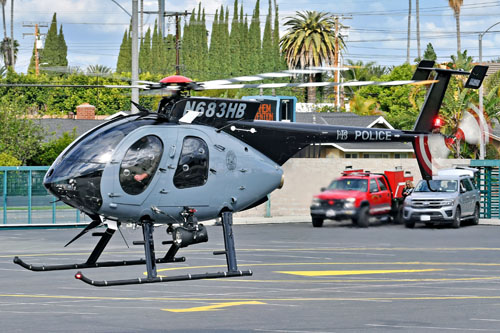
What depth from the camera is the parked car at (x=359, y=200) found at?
55.2 feet

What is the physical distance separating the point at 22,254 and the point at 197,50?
73.3 m

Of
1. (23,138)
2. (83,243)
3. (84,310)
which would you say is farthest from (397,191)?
(23,138)

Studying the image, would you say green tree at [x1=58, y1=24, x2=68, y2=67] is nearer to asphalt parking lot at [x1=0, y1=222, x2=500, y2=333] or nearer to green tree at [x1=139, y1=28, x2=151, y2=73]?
green tree at [x1=139, y1=28, x2=151, y2=73]

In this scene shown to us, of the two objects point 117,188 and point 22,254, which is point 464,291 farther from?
point 22,254

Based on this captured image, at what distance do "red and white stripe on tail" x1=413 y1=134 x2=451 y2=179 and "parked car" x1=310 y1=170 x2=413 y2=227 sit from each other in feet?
2.72

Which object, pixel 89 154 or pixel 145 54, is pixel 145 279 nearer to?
pixel 89 154

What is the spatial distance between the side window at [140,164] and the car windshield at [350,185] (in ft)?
13.1

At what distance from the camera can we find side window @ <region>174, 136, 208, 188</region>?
14.4m

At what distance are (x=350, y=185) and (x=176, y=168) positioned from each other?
12.8ft

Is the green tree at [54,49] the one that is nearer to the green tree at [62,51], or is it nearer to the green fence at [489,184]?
the green tree at [62,51]

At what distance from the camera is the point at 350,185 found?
1639cm

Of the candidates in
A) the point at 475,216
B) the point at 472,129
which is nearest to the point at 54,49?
the point at 475,216

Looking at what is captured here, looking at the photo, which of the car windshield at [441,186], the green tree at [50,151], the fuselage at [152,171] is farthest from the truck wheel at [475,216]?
the fuselage at [152,171]

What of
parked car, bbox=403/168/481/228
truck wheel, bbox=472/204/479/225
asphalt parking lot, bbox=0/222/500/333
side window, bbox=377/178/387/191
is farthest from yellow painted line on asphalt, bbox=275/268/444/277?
truck wheel, bbox=472/204/479/225
